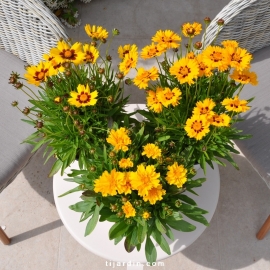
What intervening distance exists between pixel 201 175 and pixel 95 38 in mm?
528

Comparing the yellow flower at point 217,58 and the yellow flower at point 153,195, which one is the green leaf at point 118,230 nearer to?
the yellow flower at point 153,195

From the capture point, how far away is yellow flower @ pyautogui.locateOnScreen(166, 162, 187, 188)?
822mm

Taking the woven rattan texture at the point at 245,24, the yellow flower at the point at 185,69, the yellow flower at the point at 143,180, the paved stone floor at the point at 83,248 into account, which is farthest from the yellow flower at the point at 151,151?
the paved stone floor at the point at 83,248

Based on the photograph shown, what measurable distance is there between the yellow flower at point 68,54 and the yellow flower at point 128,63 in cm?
10

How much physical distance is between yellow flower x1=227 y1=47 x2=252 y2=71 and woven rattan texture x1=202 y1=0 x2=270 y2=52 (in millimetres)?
295

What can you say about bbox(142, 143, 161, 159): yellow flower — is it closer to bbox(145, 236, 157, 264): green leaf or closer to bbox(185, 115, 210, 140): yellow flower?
bbox(185, 115, 210, 140): yellow flower

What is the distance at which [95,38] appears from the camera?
887 mm

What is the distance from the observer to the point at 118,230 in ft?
3.03

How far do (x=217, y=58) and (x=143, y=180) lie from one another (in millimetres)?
318

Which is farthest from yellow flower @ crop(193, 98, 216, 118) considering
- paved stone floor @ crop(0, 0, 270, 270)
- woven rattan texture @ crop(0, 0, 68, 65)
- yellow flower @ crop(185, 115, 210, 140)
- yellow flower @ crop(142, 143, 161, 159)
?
paved stone floor @ crop(0, 0, 270, 270)

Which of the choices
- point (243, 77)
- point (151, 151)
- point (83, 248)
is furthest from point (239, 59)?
point (83, 248)

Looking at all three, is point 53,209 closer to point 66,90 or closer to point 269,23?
point 66,90

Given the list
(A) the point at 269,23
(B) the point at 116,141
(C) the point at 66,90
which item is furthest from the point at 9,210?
(A) the point at 269,23

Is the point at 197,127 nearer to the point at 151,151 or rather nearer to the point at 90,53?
the point at 151,151
